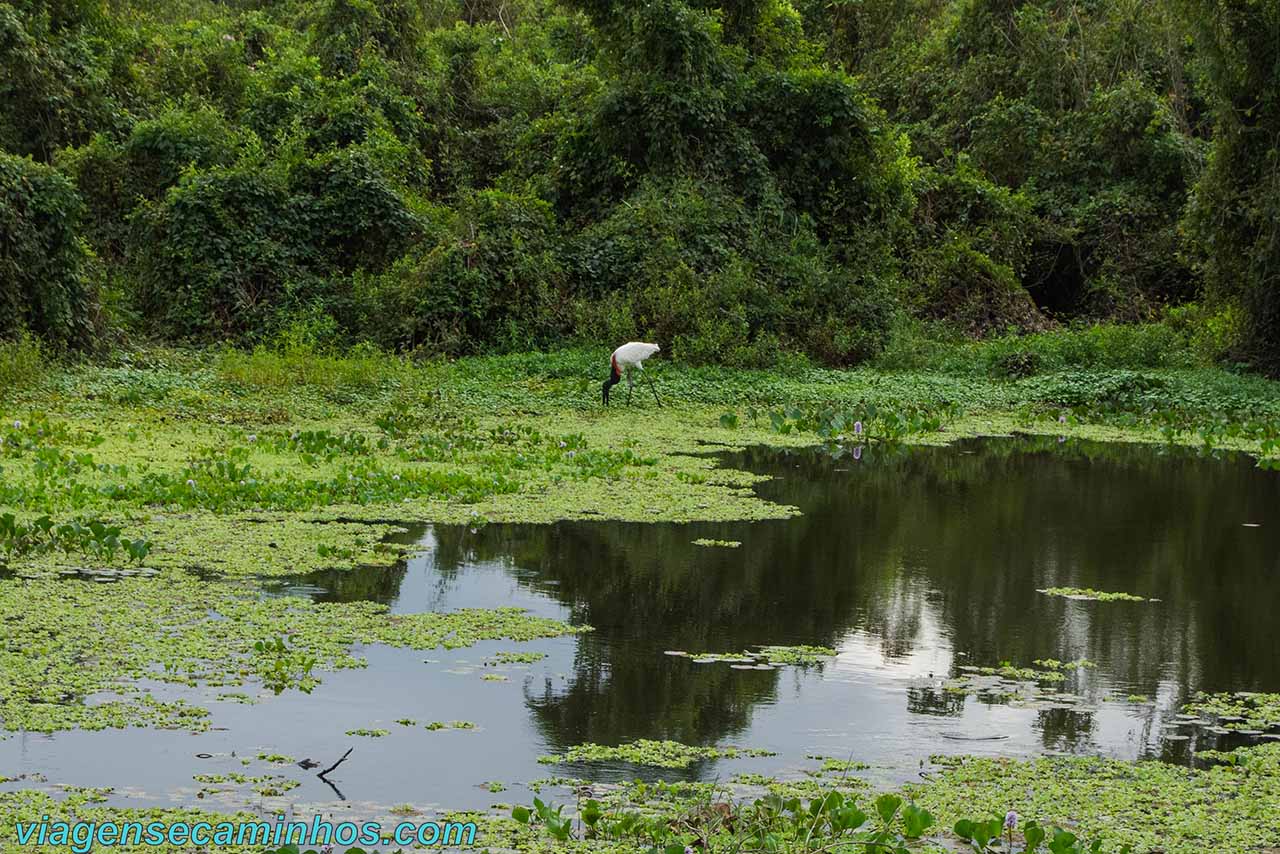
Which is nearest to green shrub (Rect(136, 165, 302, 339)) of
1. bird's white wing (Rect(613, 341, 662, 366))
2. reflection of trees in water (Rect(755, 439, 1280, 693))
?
bird's white wing (Rect(613, 341, 662, 366))

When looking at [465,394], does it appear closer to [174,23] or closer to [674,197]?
[674,197]

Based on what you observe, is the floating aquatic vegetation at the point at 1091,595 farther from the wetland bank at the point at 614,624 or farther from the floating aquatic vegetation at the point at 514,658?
the floating aquatic vegetation at the point at 514,658

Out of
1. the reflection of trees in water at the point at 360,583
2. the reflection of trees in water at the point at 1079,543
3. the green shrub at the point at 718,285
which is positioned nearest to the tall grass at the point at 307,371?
the green shrub at the point at 718,285

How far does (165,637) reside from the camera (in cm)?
563

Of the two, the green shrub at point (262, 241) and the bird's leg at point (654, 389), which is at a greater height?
the green shrub at point (262, 241)

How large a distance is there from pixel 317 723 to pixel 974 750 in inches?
84.7

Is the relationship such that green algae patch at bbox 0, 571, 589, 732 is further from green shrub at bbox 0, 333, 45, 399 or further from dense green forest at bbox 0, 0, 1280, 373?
dense green forest at bbox 0, 0, 1280, 373

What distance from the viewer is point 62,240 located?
50.4 feet

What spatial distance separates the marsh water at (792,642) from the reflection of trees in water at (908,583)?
0.06 feet

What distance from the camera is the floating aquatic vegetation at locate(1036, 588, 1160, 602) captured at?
7.26 m

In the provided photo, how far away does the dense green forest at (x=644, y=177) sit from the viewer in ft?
56.5

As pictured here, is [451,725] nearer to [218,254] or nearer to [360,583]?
[360,583]

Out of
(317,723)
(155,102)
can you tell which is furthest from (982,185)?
(317,723)

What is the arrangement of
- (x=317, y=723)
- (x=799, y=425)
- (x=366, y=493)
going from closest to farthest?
(x=317, y=723)
(x=366, y=493)
(x=799, y=425)
